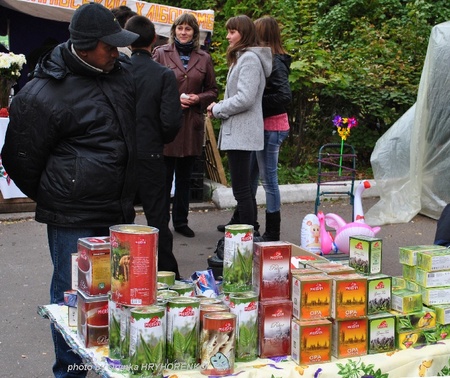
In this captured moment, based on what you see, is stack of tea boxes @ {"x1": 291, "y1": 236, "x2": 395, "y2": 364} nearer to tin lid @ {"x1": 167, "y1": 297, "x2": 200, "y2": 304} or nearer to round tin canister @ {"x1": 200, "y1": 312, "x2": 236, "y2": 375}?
round tin canister @ {"x1": 200, "y1": 312, "x2": 236, "y2": 375}

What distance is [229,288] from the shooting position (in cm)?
298

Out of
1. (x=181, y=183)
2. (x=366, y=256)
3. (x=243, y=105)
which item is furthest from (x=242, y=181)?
(x=366, y=256)

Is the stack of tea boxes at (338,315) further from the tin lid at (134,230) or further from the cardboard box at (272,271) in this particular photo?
the tin lid at (134,230)

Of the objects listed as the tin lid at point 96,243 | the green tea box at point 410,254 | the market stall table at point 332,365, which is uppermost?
the tin lid at point 96,243

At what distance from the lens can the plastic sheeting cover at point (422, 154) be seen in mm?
7633

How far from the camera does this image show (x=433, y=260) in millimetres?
3203

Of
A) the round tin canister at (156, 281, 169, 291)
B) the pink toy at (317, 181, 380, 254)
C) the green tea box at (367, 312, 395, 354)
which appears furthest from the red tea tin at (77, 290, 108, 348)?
the pink toy at (317, 181, 380, 254)

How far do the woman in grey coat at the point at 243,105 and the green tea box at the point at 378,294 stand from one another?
2829 mm

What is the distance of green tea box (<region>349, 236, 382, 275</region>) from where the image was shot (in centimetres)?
312

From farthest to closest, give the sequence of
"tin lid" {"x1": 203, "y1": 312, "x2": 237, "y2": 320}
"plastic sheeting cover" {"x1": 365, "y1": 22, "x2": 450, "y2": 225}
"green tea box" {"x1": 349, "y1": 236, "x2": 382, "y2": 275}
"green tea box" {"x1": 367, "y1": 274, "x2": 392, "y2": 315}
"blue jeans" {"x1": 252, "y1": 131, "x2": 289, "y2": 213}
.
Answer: "plastic sheeting cover" {"x1": 365, "y1": 22, "x2": 450, "y2": 225}, "blue jeans" {"x1": 252, "y1": 131, "x2": 289, "y2": 213}, "green tea box" {"x1": 349, "y1": 236, "x2": 382, "y2": 275}, "green tea box" {"x1": 367, "y1": 274, "x2": 392, "y2": 315}, "tin lid" {"x1": 203, "y1": 312, "x2": 237, "y2": 320}

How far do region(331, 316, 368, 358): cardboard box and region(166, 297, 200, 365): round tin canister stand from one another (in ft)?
1.92

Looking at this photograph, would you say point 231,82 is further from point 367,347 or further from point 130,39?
point 367,347

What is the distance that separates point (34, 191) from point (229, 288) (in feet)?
3.53

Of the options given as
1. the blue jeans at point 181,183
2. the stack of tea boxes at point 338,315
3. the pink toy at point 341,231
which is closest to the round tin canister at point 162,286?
the stack of tea boxes at point 338,315
